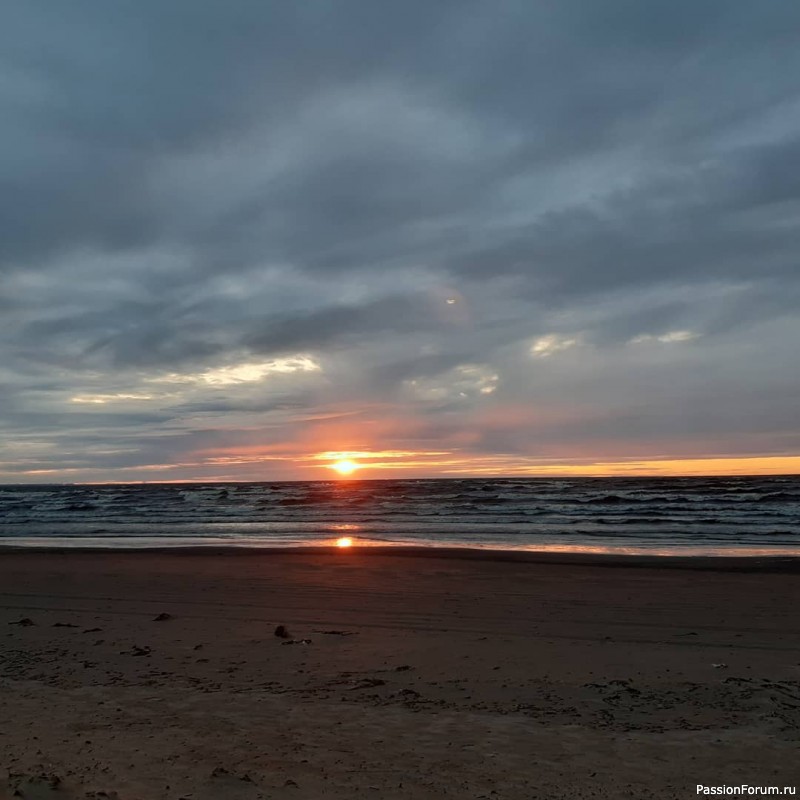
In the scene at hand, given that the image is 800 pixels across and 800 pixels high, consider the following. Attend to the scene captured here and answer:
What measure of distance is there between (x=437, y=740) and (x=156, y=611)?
6512 mm

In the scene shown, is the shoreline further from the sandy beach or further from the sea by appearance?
the sandy beach

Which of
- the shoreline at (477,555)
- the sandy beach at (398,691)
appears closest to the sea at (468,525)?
the shoreline at (477,555)

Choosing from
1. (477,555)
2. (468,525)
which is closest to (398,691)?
(477,555)

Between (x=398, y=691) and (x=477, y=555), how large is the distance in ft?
40.7

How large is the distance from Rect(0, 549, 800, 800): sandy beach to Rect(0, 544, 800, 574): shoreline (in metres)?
3.79

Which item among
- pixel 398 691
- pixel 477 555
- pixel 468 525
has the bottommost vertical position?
pixel 468 525

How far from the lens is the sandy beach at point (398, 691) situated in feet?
14.1

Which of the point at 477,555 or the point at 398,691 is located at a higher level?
the point at 398,691

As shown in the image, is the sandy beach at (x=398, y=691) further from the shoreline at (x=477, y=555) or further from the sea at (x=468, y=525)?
the sea at (x=468, y=525)

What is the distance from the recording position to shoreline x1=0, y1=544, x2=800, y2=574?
1580cm

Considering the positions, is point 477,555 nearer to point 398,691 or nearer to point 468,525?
point 398,691

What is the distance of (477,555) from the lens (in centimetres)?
1827

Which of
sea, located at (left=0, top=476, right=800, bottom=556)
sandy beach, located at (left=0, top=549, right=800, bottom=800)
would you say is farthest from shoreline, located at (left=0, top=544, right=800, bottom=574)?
sandy beach, located at (left=0, top=549, right=800, bottom=800)

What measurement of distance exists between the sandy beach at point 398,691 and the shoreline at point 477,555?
149 inches
